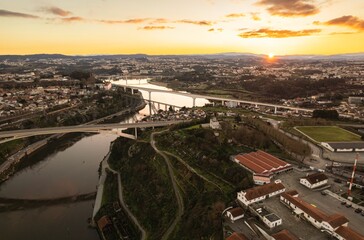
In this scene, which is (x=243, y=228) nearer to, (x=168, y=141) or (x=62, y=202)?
(x=168, y=141)

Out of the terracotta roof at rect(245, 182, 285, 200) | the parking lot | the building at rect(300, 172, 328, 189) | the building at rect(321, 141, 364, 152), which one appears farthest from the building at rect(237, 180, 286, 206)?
the building at rect(321, 141, 364, 152)

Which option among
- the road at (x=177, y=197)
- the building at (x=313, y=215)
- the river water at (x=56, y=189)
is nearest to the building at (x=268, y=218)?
the building at (x=313, y=215)

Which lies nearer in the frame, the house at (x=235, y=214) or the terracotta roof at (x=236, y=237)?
the terracotta roof at (x=236, y=237)

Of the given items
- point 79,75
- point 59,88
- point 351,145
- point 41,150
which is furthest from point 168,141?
point 79,75

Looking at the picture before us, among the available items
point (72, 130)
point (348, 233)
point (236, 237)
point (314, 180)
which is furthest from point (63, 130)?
point (348, 233)

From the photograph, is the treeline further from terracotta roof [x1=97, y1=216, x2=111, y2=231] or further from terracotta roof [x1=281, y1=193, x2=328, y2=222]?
terracotta roof [x1=97, y1=216, x2=111, y2=231]

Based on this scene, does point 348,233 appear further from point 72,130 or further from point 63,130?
point 63,130

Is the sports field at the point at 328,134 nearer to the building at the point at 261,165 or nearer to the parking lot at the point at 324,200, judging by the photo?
the building at the point at 261,165

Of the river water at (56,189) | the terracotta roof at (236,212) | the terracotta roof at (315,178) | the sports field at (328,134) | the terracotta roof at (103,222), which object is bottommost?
the river water at (56,189)
